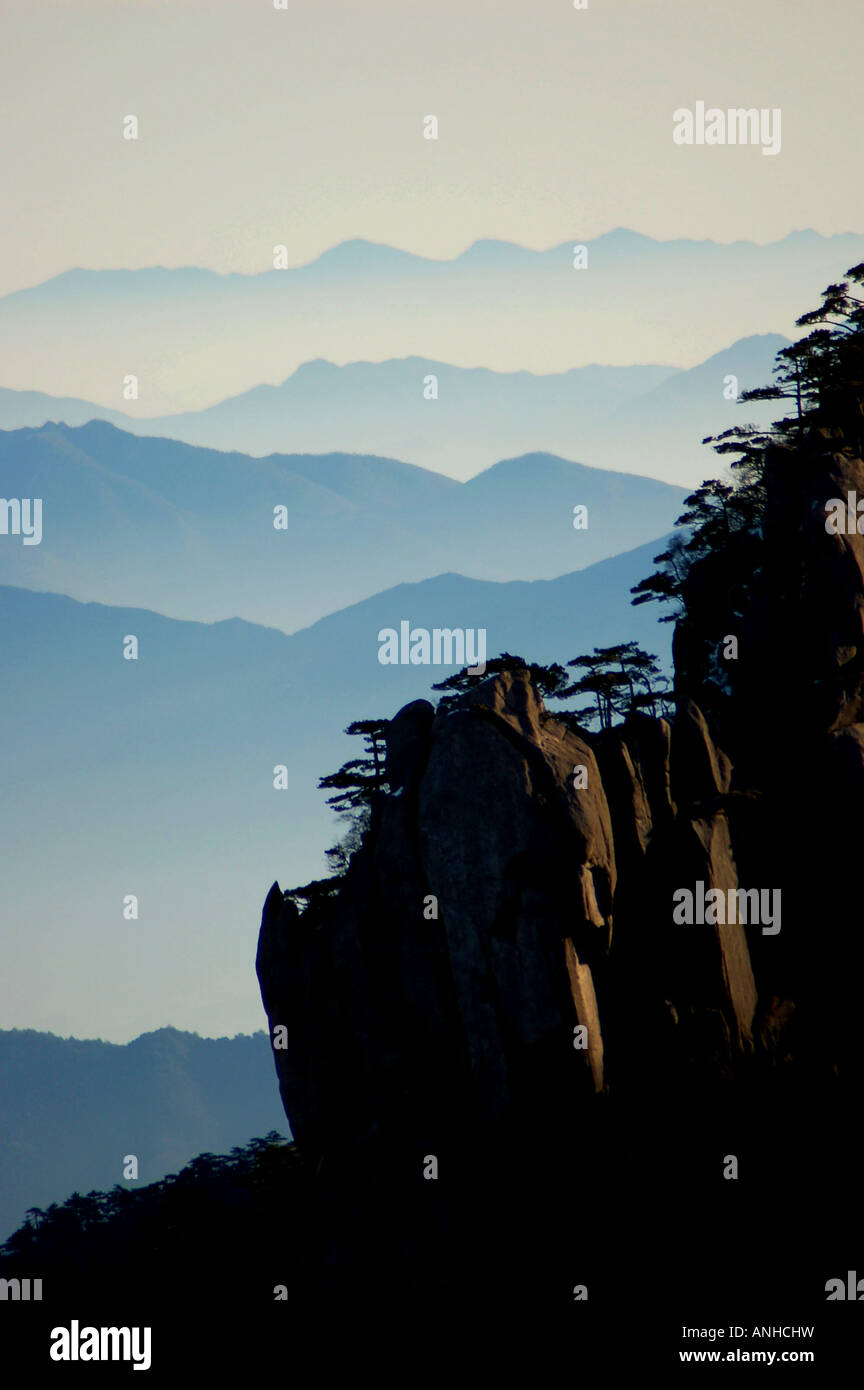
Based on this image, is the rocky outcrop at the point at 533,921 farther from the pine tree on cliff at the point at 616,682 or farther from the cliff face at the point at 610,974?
the pine tree on cliff at the point at 616,682

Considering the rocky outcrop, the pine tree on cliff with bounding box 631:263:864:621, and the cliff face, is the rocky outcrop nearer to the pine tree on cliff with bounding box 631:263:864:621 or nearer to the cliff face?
the cliff face

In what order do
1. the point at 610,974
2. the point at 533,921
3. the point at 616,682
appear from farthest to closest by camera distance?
the point at 616,682 → the point at 610,974 → the point at 533,921

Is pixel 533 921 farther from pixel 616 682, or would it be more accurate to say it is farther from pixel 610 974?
pixel 616 682

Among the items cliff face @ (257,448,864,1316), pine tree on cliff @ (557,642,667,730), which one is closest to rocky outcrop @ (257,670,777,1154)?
cliff face @ (257,448,864,1316)

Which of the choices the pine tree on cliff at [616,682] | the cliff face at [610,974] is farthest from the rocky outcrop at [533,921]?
the pine tree on cliff at [616,682]

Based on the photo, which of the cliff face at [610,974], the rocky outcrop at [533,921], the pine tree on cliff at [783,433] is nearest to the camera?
the cliff face at [610,974]

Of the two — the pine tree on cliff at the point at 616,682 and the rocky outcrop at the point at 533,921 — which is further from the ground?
the pine tree on cliff at the point at 616,682

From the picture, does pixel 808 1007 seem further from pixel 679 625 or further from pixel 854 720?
pixel 679 625

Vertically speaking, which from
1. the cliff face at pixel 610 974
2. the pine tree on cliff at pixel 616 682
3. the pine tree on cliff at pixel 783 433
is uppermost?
the pine tree on cliff at pixel 783 433

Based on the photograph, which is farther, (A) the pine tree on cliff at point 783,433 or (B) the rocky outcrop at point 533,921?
(A) the pine tree on cliff at point 783,433

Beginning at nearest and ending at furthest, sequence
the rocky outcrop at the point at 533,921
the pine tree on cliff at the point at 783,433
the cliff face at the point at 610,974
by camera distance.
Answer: the cliff face at the point at 610,974, the rocky outcrop at the point at 533,921, the pine tree on cliff at the point at 783,433

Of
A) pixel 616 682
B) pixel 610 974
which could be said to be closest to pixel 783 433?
pixel 616 682

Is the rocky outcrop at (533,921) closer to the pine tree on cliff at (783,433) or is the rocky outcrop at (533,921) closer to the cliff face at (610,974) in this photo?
the cliff face at (610,974)
